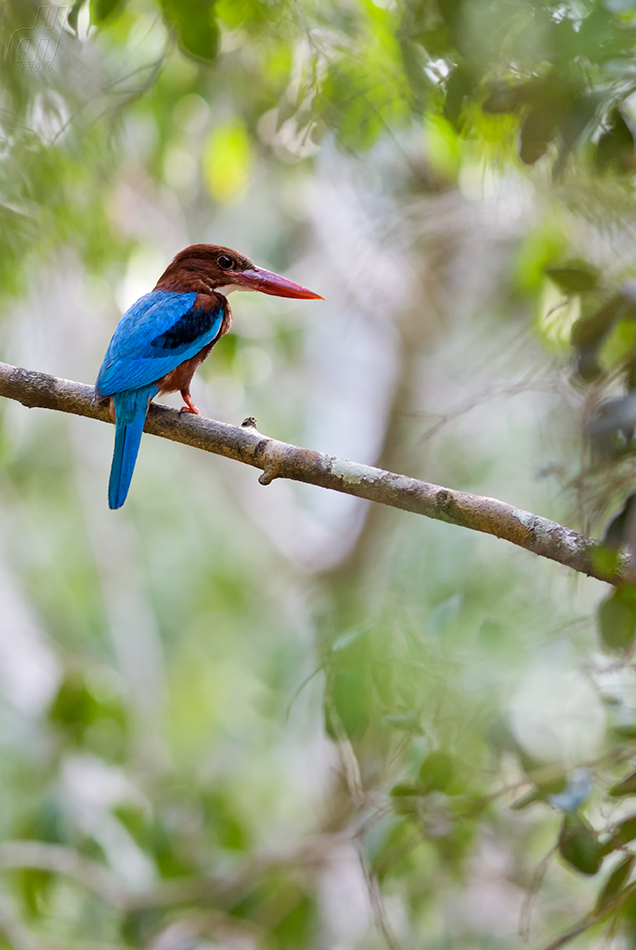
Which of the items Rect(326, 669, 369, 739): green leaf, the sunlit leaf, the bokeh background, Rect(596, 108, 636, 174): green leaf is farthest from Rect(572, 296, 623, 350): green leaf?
the sunlit leaf

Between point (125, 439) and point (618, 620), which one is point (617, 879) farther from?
point (125, 439)

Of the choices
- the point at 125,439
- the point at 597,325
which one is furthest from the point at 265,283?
the point at 597,325

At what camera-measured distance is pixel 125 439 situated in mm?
2385

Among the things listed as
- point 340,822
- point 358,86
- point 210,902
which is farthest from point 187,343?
point 340,822

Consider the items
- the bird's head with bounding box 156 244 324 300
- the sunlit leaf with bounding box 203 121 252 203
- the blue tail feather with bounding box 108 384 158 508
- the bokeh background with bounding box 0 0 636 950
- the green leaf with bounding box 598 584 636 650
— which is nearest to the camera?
the green leaf with bounding box 598 584 636 650

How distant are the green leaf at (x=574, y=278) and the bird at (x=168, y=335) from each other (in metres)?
0.79

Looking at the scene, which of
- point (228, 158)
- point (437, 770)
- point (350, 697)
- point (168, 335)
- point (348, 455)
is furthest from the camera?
point (348, 455)

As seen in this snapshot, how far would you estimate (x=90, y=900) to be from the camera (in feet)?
13.6

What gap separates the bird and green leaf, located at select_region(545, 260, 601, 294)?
788 mm

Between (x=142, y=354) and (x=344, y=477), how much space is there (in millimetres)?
854

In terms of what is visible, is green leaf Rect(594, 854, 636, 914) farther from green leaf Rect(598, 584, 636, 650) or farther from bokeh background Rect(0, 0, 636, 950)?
green leaf Rect(598, 584, 636, 650)

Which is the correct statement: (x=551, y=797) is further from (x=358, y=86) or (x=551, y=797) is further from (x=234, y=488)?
(x=234, y=488)

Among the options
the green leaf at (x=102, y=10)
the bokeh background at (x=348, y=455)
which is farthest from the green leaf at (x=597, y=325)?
the green leaf at (x=102, y=10)

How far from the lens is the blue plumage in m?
2.38
